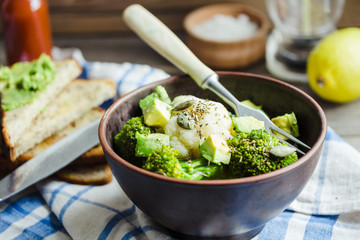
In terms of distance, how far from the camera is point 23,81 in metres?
2.40

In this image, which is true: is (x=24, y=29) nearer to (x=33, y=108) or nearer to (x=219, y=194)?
(x=33, y=108)

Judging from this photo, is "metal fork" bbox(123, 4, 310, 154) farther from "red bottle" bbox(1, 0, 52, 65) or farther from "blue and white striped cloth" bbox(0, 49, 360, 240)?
"red bottle" bbox(1, 0, 52, 65)

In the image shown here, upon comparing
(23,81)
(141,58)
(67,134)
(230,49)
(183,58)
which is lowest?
(141,58)

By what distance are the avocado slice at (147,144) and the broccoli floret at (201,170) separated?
101mm

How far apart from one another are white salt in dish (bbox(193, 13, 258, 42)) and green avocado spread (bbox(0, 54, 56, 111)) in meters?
1.11

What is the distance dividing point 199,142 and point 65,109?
3.91ft

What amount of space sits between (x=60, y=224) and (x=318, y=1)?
240cm

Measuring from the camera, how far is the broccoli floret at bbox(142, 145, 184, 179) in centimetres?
136

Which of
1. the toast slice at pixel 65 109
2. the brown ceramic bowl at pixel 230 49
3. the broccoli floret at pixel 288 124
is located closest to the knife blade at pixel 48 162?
the toast slice at pixel 65 109

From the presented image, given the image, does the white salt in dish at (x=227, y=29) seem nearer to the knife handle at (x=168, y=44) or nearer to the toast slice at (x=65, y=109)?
the toast slice at (x=65, y=109)

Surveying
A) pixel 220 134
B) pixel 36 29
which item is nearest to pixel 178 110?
pixel 220 134

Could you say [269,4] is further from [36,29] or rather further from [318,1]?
[36,29]

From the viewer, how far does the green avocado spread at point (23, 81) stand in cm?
235

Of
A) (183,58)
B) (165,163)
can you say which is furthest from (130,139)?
(183,58)
